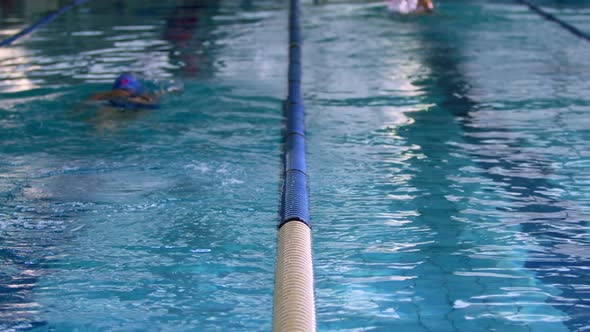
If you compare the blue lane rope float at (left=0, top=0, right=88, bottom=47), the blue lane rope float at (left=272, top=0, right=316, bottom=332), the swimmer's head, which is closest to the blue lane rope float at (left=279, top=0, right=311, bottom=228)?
the blue lane rope float at (left=272, top=0, right=316, bottom=332)

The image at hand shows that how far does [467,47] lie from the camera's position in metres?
7.04

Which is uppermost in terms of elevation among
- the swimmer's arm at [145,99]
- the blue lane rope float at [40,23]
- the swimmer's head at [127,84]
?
the blue lane rope float at [40,23]

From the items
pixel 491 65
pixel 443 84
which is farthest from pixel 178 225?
pixel 491 65

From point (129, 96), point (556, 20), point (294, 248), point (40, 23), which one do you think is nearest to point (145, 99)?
point (129, 96)

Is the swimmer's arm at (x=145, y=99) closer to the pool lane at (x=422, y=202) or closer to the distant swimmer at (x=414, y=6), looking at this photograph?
the pool lane at (x=422, y=202)

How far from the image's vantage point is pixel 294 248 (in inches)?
105

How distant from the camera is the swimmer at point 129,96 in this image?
5031 mm

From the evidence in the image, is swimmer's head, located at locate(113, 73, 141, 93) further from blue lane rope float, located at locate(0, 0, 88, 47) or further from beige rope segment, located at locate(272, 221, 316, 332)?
blue lane rope float, located at locate(0, 0, 88, 47)

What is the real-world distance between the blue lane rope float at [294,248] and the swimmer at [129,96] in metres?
0.97

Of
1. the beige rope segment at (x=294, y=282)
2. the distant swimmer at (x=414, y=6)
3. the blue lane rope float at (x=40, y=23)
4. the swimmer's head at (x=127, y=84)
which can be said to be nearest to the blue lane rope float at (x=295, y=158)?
the beige rope segment at (x=294, y=282)

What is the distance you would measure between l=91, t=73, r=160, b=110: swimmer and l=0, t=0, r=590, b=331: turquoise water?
103 mm

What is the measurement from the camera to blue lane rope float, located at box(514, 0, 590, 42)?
24.8 feet

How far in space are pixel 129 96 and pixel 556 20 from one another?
511cm

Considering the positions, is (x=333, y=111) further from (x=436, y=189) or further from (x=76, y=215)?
(x=76, y=215)
